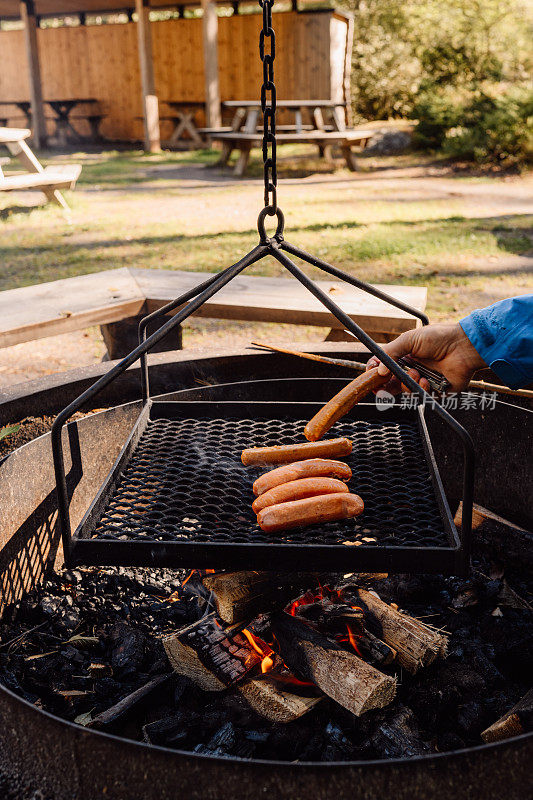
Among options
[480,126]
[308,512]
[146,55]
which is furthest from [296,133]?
[308,512]

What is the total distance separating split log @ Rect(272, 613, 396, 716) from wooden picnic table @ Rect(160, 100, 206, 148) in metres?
18.6

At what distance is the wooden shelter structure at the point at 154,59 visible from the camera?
17.2 metres

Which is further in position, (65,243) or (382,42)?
(382,42)

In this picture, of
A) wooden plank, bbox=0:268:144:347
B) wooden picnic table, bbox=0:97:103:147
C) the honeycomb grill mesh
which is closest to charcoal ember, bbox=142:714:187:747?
the honeycomb grill mesh

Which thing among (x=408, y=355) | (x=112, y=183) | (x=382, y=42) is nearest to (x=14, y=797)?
(x=408, y=355)

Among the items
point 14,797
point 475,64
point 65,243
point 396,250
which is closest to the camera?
point 14,797

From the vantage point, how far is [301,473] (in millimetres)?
2100

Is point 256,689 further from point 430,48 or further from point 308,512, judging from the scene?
point 430,48

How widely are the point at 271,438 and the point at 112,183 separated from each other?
1209 cm

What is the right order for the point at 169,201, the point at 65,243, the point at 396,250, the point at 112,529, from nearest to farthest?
the point at 112,529, the point at 396,250, the point at 65,243, the point at 169,201

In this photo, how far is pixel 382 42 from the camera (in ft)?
68.3

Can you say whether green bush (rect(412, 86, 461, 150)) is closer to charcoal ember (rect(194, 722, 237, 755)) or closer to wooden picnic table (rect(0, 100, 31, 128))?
wooden picnic table (rect(0, 100, 31, 128))

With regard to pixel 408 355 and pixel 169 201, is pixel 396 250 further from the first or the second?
pixel 408 355

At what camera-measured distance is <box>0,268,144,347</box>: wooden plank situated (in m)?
3.62
